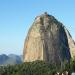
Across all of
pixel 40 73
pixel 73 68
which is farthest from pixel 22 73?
pixel 73 68

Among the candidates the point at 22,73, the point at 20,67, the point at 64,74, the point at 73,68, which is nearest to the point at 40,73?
the point at 22,73

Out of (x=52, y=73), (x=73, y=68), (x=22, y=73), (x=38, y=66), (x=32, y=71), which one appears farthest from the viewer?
(x=38, y=66)

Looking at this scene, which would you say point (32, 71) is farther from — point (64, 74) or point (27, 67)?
point (64, 74)

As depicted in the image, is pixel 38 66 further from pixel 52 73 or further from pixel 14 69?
pixel 52 73

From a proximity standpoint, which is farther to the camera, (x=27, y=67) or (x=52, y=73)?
(x=27, y=67)

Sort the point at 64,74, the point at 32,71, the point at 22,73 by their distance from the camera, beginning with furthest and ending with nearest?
the point at 32,71
the point at 22,73
the point at 64,74

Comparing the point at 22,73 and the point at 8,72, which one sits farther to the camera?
the point at 8,72

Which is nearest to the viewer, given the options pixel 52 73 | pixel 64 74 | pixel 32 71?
pixel 64 74

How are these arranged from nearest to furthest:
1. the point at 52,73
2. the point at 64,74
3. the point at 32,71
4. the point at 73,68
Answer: the point at 64,74 < the point at 73,68 < the point at 52,73 < the point at 32,71
